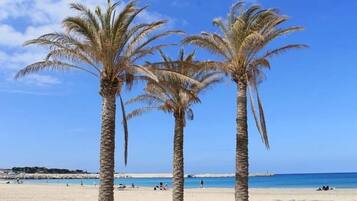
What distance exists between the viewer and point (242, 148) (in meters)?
19.2

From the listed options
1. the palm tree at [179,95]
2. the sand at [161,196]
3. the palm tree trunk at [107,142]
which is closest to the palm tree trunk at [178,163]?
the palm tree at [179,95]

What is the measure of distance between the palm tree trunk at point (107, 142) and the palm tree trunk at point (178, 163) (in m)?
4.93

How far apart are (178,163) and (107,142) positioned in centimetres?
528

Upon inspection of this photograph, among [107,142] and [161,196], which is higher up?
[107,142]

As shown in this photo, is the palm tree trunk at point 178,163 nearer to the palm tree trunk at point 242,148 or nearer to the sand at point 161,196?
the palm tree trunk at point 242,148

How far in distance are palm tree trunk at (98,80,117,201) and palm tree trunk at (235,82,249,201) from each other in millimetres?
4531

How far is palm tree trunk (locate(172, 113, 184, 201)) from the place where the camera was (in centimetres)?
2169

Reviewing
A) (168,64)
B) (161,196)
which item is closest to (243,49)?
(168,64)

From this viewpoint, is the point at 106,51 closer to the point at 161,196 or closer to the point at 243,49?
the point at 243,49

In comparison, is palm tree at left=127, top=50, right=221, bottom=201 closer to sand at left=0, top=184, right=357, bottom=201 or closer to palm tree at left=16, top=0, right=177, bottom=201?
Answer: palm tree at left=16, top=0, right=177, bottom=201

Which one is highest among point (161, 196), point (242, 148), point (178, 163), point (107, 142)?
point (107, 142)

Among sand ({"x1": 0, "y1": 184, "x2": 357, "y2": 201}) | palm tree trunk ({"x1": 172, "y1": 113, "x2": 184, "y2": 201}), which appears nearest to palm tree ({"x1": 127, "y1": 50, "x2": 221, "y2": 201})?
palm tree trunk ({"x1": 172, "y1": 113, "x2": 184, "y2": 201})

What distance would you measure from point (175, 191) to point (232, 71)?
5420 mm

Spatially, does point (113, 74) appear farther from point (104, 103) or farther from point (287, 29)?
point (287, 29)
